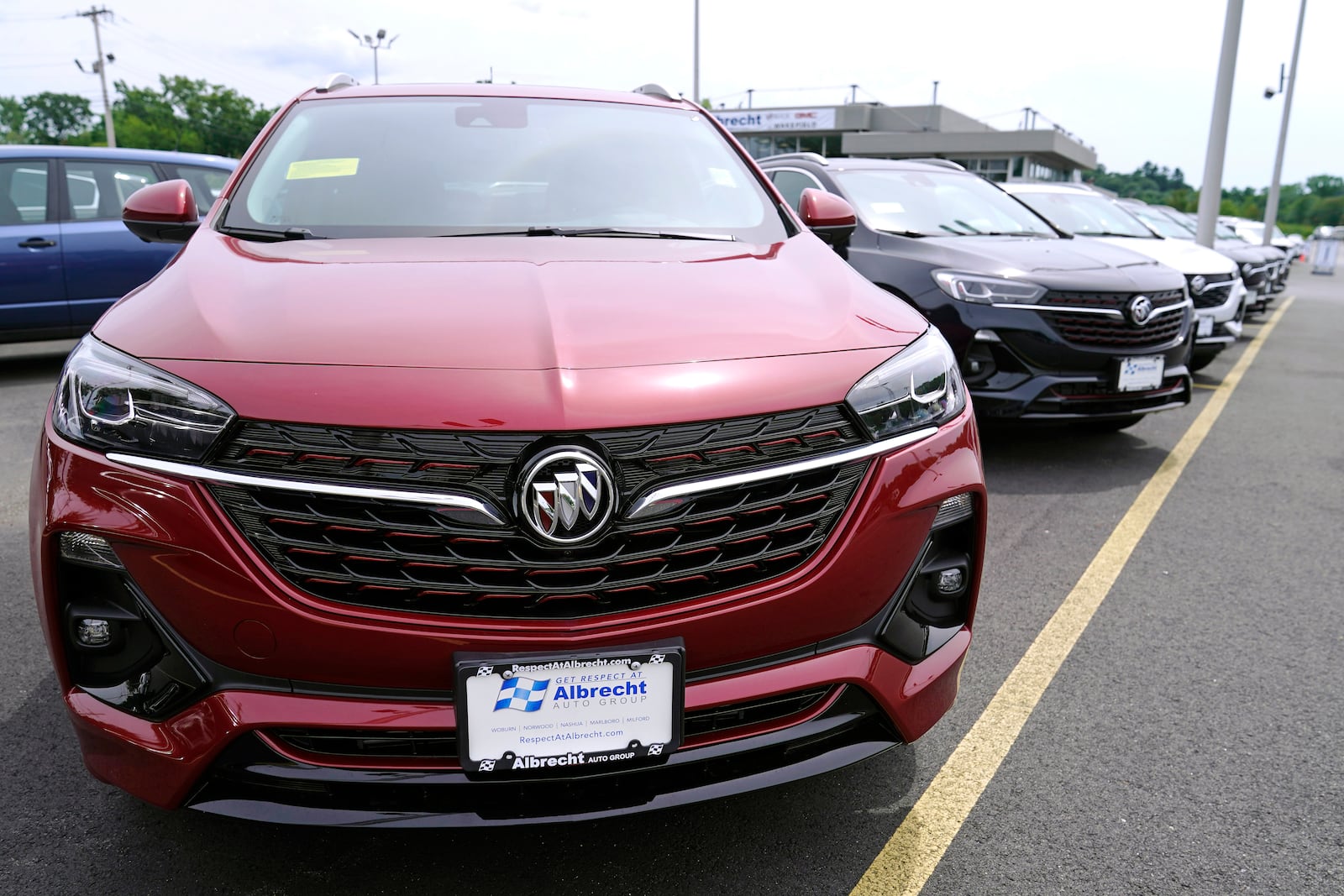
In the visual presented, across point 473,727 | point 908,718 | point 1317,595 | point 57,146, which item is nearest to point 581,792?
point 473,727

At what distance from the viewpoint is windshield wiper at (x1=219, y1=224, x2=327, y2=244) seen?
7.85 ft

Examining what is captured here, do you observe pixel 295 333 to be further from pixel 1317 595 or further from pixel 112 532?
pixel 1317 595

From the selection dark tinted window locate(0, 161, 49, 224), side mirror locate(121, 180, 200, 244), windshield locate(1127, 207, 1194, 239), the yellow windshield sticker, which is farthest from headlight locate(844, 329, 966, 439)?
windshield locate(1127, 207, 1194, 239)

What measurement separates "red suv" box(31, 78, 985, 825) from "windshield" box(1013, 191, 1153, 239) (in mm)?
7817

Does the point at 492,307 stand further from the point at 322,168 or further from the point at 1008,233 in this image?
the point at 1008,233

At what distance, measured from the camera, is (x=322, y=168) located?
273cm

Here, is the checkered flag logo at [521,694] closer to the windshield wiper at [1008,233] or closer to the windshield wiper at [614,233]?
the windshield wiper at [614,233]

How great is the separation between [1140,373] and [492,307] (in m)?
4.25

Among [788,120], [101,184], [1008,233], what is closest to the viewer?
[1008,233]

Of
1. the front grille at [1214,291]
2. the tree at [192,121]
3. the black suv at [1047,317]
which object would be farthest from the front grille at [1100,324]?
the tree at [192,121]

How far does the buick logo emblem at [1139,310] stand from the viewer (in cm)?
503

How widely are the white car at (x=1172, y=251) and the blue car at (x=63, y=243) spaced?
665cm

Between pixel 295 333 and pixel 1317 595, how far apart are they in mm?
3576

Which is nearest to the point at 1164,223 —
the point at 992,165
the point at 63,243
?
the point at 63,243
